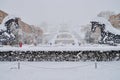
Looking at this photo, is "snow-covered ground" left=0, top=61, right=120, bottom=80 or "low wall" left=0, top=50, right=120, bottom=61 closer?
"snow-covered ground" left=0, top=61, right=120, bottom=80

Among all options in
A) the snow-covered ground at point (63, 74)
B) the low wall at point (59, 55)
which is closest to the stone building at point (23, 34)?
the low wall at point (59, 55)

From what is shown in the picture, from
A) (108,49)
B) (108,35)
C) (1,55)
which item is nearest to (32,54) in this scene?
(1,55)

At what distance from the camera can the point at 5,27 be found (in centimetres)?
1900

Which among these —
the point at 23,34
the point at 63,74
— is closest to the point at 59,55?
the point at 63,74

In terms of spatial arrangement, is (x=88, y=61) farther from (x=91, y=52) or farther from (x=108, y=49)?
(x=108, y=49)

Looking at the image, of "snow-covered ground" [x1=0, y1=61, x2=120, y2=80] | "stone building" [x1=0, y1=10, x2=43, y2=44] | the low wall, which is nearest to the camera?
Answer: "snow-covered ground" [x1=0, y1=61, x2=120, y2=80]

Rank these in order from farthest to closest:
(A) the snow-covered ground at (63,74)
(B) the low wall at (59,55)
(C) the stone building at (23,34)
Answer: (C) the stone building at (23,34)
(B) the low wall at (59,55)
(A) the snow-covered ground at (63,74)

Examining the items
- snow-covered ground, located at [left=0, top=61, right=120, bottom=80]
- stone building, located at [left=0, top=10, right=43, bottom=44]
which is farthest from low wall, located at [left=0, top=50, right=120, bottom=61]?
stone building, located at [left=0, top=10, right=43, bottom=44]

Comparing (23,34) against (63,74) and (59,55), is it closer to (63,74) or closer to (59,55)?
(59,55)

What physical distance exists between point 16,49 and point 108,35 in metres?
10.0

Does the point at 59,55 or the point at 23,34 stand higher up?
the point at 23,34

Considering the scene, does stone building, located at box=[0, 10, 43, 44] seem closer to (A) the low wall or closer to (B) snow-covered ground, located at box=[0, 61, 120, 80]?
(A) the low wall

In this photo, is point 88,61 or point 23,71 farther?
point 88,61

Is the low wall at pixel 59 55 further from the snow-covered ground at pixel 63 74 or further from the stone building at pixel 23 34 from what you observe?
the stone building at pixel 23 34
